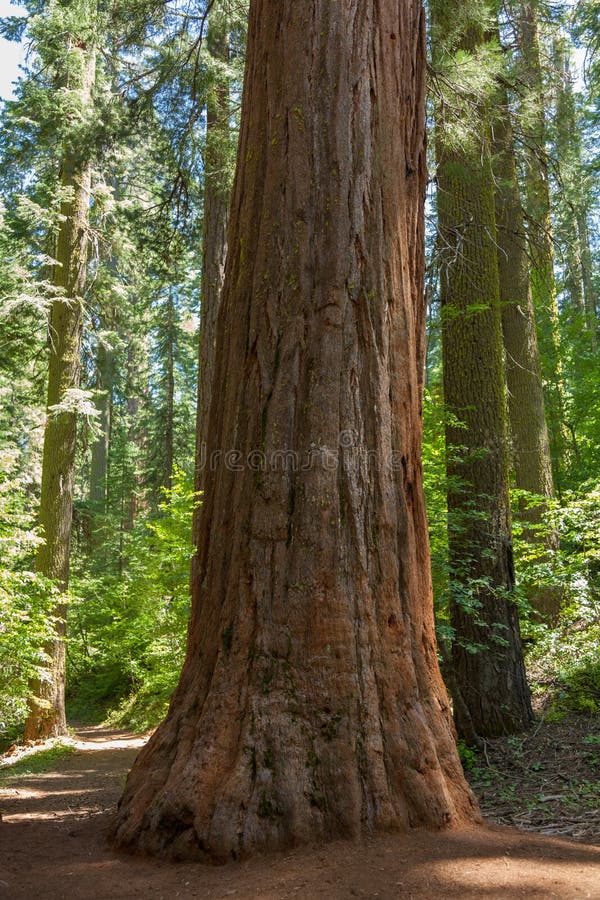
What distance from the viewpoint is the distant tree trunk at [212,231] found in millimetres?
9555

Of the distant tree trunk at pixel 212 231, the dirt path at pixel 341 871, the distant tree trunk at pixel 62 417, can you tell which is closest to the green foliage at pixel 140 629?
the distant tree trunk at pixel 62 417

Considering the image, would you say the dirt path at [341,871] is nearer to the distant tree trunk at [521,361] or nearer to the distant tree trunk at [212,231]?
the distant tree trunk at [212,231]

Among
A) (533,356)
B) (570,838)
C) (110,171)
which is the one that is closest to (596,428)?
(533,356)

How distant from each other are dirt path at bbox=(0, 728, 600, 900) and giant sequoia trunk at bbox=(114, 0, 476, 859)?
0.12 m

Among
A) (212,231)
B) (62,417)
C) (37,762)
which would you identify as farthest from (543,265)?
(37,762)

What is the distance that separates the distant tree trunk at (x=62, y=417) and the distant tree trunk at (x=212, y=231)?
2.77 m

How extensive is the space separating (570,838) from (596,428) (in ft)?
38.2

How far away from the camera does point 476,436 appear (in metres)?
7.76

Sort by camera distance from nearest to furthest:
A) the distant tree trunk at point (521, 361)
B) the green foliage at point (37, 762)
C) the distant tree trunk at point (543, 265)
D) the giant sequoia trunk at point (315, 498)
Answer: the giant sequoia trunk at point (315, 498), the green foliage at point (37, 762), the distant tree trunk at point (521, 361), the distant tree trunk at point (543, 265)

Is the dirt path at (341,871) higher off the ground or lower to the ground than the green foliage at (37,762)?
higher

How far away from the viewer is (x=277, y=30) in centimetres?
414

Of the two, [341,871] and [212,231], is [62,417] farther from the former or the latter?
[341,871]

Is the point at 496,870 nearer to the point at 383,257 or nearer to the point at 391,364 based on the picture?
the point at 391,364

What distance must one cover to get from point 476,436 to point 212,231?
582 cm
